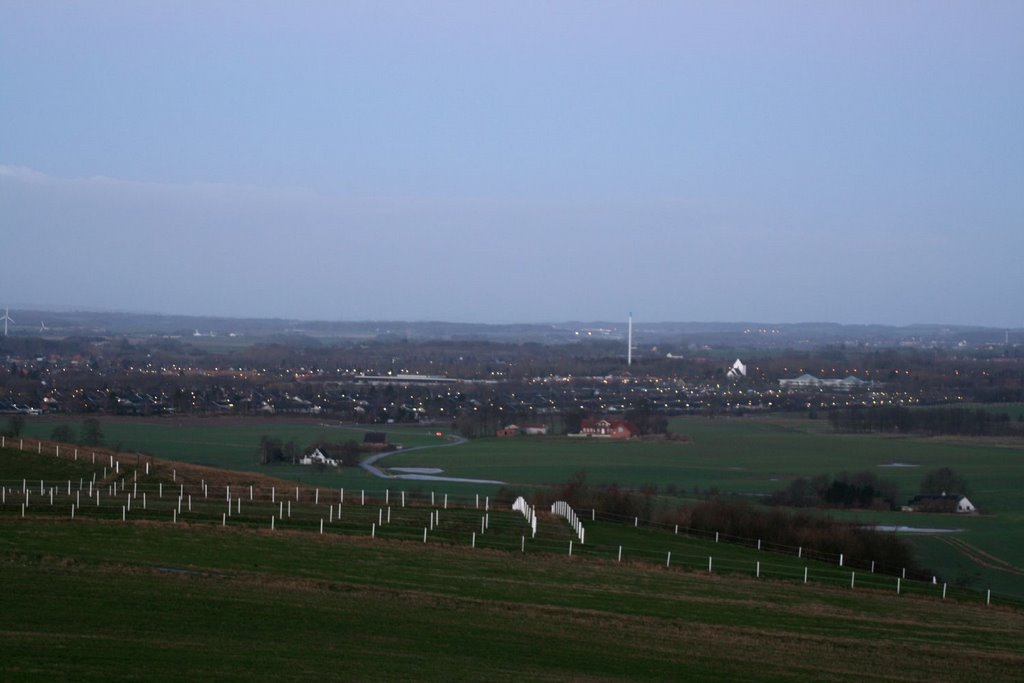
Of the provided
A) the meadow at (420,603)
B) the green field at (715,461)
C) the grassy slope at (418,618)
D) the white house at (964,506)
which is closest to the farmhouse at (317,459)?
the green field at (715,461)

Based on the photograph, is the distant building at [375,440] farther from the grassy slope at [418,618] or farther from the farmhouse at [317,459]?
the grassy slope at [418,618]

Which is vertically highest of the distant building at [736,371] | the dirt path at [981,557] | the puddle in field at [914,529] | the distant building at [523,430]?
the distant building at [736,371]

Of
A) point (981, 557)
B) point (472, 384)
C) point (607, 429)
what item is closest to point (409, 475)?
point (981, 557)

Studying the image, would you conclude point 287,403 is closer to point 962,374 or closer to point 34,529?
point 34,529

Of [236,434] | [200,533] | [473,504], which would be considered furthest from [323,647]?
[236,434]

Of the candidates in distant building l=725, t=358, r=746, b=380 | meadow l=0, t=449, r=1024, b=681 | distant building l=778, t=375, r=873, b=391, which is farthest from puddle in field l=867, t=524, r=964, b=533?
distant building l=725, t=358, r=746, b=380

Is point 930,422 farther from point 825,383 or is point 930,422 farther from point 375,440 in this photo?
point 825,383
